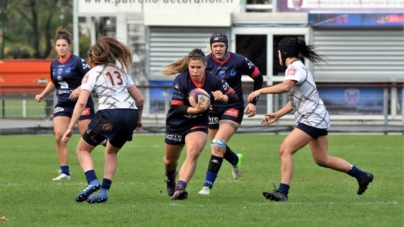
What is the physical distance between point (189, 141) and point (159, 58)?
16613 millimetres

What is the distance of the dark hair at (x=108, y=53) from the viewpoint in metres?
9.61

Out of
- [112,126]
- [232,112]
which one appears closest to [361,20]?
[232,112]

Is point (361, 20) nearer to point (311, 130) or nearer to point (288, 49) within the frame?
point (288, 49)

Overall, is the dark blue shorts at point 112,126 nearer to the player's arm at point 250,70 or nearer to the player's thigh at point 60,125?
the player's arm at point 250,70

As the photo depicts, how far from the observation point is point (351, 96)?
76.8 ft

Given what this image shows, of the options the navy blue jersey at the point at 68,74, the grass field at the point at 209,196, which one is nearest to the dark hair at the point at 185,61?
the grass field at the point at 209,196

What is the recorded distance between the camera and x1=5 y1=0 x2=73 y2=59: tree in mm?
51750

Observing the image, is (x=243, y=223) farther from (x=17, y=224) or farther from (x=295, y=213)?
(x=17, y=224)

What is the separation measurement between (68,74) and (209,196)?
337 centimetres

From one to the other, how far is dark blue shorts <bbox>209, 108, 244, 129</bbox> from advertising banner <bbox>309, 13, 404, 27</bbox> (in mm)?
14490

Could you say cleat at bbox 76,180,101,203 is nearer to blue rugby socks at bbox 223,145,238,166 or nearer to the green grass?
blue rugby socks at bbox 223,145,238,166

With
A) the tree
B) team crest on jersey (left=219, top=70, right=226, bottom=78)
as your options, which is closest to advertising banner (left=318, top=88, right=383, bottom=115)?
team crest on jersey (left=219, top=70, right=226, bottom=78)

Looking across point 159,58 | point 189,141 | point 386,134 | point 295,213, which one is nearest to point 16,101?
point 159,58

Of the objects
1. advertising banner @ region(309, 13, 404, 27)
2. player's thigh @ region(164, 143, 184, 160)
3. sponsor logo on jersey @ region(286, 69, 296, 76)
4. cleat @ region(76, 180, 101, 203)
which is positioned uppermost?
advertising banner @ region(309, 13, 404, 27)
